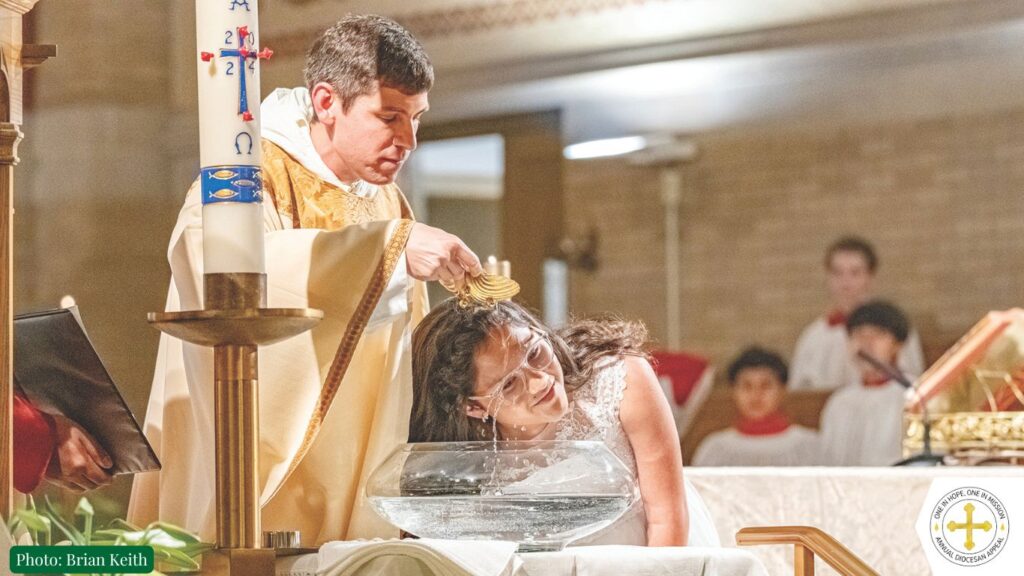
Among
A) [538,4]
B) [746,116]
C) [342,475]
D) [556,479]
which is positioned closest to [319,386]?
[342,475]

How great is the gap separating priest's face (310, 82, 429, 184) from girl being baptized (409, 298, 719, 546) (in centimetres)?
36

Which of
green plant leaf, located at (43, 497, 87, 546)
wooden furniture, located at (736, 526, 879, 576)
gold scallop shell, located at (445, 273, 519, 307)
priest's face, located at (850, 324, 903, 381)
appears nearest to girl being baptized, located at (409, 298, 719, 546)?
gold scallop shell, located at (445, 273, 519, 307)

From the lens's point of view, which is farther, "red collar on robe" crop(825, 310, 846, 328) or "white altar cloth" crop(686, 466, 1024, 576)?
"red collar on robe" crop(825, 310, 846, 328)

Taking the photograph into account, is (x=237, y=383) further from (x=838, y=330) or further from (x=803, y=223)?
(x=803, y=223)

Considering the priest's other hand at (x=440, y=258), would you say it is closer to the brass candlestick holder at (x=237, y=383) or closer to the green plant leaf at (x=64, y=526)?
the brass candlestick holder at (x=237, y=383)

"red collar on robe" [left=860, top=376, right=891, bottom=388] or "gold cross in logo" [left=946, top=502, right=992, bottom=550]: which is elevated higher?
"red collar on robe" [left=860, top=376, right=891, bottom=388]

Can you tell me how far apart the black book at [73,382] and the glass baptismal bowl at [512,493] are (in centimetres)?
35

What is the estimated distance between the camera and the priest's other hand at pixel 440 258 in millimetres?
2408

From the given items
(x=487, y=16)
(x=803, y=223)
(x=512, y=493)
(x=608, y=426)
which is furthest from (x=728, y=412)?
(x=512, y=493)

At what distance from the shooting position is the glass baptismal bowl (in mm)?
2236

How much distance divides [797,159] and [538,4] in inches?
120

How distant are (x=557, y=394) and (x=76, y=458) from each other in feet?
2.62

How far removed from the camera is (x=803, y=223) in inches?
483

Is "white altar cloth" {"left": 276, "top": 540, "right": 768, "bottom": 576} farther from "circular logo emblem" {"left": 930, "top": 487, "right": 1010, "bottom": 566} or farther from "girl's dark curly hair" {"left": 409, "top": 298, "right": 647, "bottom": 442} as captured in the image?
"circular logo emblem" {"left": 930, "top": 487, "right": 1010, "bottom": 566}
